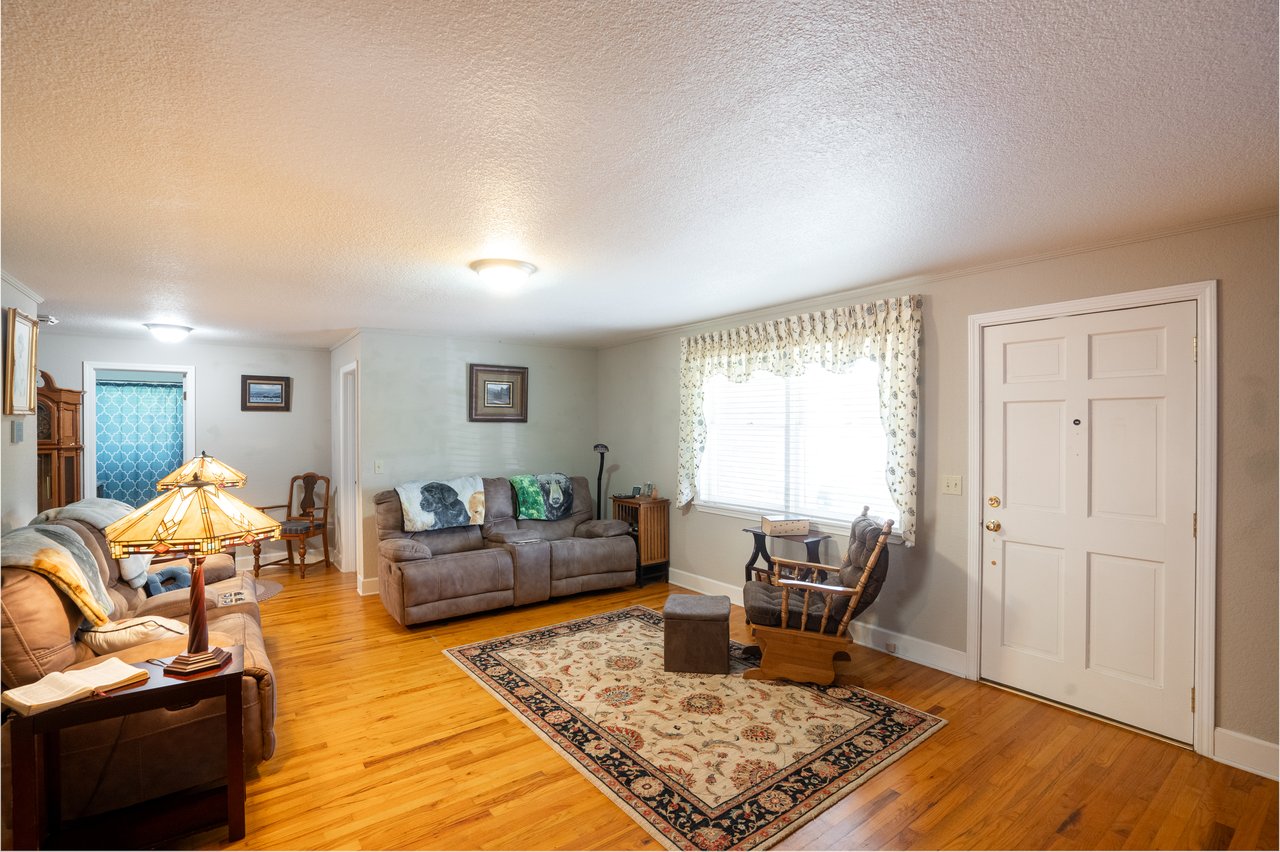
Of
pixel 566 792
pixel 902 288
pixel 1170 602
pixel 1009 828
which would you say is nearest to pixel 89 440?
pixel 566 792

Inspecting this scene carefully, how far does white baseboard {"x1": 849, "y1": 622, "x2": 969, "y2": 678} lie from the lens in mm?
3527

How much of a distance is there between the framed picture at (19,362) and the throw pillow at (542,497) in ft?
11.1

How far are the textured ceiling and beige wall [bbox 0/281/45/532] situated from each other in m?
0.62

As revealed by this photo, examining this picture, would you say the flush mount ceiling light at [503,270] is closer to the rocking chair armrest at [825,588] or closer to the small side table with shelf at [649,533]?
the rocking chair armrest at [825,588]

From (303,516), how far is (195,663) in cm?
475

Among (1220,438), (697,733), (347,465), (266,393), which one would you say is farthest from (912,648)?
(266,393)

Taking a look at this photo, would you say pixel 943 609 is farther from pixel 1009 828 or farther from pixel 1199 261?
pixel 1199 261

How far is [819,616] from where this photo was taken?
3395mm

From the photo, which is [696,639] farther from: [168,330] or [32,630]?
[168,330]

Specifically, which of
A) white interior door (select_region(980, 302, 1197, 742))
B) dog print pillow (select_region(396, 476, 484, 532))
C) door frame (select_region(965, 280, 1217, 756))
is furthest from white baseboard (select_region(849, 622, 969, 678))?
dog print pillow (select_region(396, 476, 484, 532))

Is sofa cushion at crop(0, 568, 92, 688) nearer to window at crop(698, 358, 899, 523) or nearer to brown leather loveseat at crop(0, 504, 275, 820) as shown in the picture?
brown leather loveseat at crop(0, 504, 275, 820)

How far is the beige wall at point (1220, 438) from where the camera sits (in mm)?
2521

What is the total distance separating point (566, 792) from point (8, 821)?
1.92 m

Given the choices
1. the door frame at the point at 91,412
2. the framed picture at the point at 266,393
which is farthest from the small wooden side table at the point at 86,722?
the framed picture at the point at 266,393
